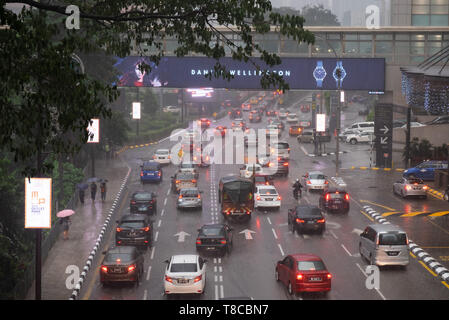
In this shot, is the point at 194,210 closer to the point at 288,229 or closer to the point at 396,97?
the point at 288,229

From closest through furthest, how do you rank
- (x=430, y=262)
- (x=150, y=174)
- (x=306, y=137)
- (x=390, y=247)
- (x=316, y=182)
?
1. (x=390, y=247)
2. (x=430, y=262)
3. (x=316, y=182)
4. (x=150, y=174)
5. (x=306, y=137)

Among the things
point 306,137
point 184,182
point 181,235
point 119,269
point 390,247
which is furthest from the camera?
point 306,137

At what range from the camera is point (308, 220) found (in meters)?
37.2

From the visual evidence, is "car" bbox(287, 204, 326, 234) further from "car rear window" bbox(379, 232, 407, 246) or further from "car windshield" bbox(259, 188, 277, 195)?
"car rear window" bbox(379, 232, 407, 246)

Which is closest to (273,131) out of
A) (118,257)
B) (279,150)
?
(279,150)

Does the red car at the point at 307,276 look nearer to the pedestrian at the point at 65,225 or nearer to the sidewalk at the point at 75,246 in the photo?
the sidewalk at the point at 75,246

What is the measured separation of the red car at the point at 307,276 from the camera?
25.9 meters

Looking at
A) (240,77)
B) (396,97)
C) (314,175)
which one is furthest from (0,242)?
(396,97)

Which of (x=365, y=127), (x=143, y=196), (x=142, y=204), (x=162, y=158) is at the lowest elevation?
(x=142, y=204)

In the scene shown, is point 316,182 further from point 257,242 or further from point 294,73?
point 294,73

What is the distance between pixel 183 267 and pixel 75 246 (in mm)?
10612

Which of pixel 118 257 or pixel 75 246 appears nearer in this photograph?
pixel 118 257

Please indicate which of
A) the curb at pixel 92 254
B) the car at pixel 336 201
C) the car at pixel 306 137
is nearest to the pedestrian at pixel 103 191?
the curb at pixel 92 254

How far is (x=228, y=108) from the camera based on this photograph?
482 ft
